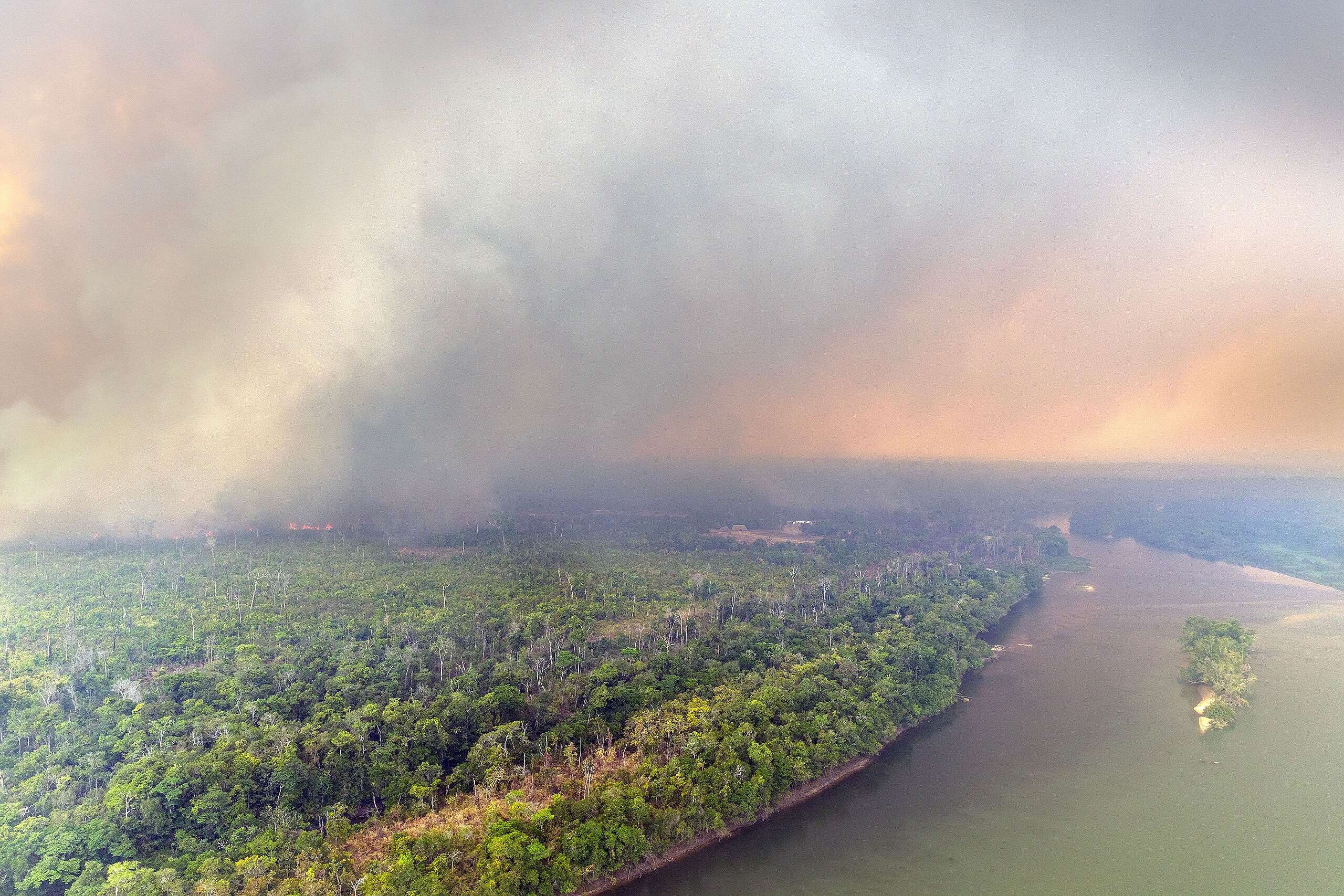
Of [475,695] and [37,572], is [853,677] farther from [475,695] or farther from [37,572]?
[37,572]

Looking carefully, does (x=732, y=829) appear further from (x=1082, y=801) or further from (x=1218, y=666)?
(x=1218, y=666)

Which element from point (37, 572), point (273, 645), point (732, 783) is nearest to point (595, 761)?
point (732, 783)

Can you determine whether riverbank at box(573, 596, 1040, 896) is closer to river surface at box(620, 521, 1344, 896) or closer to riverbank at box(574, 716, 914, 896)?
riverbank at box(574, 716, 914, 896)

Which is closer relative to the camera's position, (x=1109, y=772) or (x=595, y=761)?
(x=595, y=761)

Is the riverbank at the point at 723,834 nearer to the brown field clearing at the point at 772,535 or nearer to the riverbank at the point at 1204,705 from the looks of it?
the riverbank at the point at 1204,705

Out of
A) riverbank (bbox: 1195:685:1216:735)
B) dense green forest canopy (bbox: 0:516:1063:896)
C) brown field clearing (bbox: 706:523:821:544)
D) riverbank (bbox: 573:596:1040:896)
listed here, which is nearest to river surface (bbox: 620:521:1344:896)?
riverbank (bbox: 573:596:1040:896)

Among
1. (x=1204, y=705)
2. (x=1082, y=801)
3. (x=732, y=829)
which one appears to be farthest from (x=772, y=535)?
(x=732, y=829)
